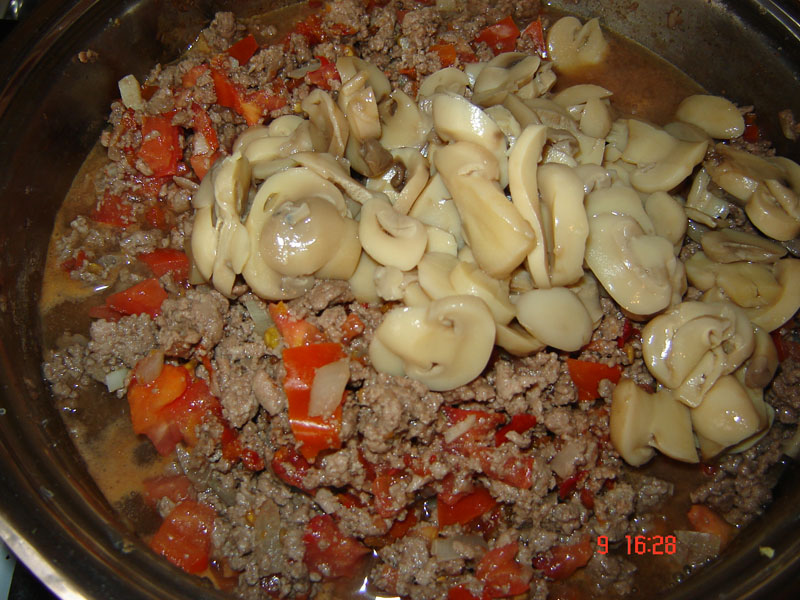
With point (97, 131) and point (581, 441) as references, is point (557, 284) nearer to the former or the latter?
point (581, 441)

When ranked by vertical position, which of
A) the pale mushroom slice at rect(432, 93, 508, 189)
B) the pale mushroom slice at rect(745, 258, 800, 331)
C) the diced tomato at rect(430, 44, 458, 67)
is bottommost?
the diced tomato at rect(430, 44, 458, 67)

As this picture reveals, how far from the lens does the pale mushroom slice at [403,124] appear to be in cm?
370

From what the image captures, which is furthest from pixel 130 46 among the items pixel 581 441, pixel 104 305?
pixel 581 441

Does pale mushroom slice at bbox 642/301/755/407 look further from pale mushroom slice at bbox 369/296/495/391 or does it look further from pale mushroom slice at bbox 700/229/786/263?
pale mushroom slice at bbox 369/296/495/391

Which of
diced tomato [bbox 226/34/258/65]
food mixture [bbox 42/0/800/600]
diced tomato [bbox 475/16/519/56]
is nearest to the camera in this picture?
food mixture [bbox 42/0/800/600]

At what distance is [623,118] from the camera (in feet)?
13.4

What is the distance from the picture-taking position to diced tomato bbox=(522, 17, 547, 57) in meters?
4.29

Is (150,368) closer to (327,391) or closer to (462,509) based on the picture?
(327,391)

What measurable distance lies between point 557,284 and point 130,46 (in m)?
2.96

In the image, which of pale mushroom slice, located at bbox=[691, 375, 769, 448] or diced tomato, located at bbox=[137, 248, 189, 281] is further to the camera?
diced tomato, located at bbox=[137, 248, 189, 281]

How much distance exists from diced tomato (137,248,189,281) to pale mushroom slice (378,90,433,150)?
134cm

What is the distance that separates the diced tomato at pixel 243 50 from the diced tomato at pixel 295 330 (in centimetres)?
187

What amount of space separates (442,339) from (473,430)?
0.51m
